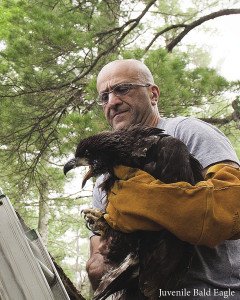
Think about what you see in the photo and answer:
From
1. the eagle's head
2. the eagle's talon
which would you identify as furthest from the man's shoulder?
the eagle's talon

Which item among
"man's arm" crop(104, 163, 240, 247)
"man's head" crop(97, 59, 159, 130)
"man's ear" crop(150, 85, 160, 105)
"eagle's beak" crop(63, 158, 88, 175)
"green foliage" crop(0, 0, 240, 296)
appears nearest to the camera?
"man's arm" crop(104, 163, 240, 247)

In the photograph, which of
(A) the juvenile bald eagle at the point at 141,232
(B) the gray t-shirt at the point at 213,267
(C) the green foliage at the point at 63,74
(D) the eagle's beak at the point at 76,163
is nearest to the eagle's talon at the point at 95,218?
(A) the juvenile bald eagle at the point at 141,232

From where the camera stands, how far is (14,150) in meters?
7.21

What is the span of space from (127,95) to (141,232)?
4.07 feet

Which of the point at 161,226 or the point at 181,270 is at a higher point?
the point at 161,226

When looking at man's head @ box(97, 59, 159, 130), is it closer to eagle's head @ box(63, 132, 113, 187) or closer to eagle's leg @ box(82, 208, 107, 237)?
eagle's head @ box(63, 132, 113, 187)

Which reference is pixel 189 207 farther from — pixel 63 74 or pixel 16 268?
pixel 63 74

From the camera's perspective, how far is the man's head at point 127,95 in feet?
8.54

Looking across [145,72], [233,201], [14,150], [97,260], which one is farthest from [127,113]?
[14,150]

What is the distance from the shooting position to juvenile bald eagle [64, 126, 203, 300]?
1669 mm

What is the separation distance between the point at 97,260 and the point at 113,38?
6193 mm

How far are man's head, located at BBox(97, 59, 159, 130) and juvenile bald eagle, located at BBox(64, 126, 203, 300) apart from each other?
1.95 ft

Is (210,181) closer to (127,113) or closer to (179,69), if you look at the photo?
(127,113)

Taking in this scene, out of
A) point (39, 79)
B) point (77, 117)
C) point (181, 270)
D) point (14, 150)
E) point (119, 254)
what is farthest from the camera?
point (14, 150)
